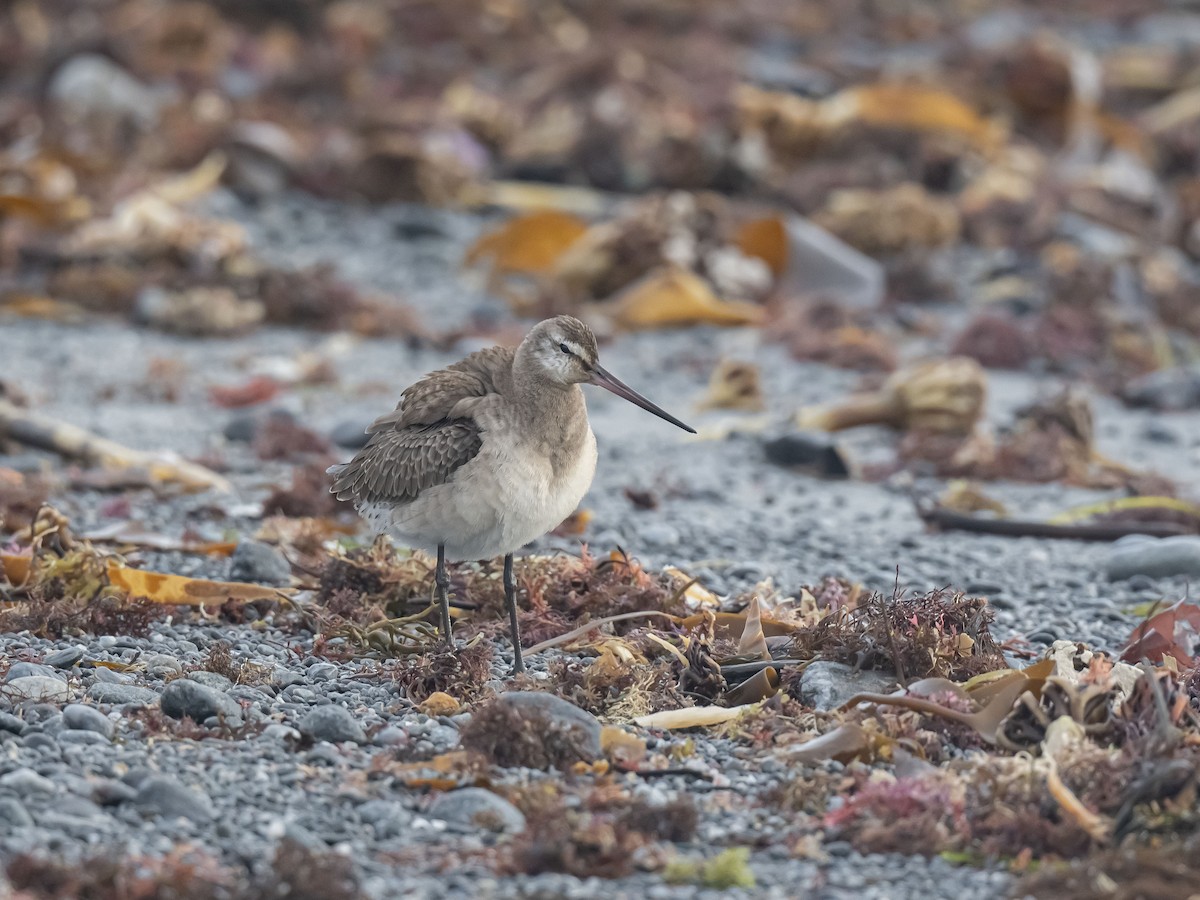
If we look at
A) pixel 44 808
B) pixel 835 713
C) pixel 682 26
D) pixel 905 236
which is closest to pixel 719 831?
pixel 835 713

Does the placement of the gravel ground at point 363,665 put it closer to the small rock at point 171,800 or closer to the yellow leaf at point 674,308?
the small rock at point 171,800

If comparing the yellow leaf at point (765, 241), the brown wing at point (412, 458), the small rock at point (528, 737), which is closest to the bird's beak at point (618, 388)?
the brown wing at point (412, 458)

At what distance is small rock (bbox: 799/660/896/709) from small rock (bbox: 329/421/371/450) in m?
4.14

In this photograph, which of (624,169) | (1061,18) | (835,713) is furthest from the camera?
(1061,18)

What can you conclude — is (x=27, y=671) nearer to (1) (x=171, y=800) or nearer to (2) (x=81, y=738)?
(2) (x=81, y=738)

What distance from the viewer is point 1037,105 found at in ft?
57.9

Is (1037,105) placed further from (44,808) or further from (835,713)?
(44,808)

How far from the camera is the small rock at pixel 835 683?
4742 mm

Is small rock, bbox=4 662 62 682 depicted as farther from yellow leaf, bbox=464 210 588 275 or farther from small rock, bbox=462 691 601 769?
yellow leaf, bbox=464 210 588 275

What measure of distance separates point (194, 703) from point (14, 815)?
76 cm

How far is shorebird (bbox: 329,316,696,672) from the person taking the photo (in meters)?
4.96

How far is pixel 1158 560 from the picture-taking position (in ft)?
21.4

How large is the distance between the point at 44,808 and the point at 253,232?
31.5 feet

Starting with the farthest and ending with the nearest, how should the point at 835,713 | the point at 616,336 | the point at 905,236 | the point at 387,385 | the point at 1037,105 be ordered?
the point at 1037,105 → the point at 905,236 → the point at 616,336 → the point at 387,385 → the point at 835,713
